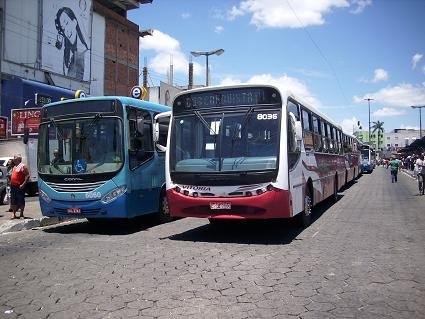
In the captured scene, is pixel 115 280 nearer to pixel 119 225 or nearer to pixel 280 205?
pixel 280 205

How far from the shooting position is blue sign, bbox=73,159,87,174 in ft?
31.5

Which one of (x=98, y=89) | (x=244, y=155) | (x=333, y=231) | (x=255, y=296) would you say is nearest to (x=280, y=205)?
(x=244, y=155)

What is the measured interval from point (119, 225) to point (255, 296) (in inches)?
270

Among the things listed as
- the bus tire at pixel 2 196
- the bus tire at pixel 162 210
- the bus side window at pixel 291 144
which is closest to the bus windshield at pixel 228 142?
the bus side window at pixel 291 144

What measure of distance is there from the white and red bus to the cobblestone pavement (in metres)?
0.75

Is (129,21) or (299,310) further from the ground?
(129,21)

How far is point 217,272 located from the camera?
6109 mm

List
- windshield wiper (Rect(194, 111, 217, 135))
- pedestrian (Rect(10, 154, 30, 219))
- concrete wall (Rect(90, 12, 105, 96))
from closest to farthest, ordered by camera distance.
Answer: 1. windshield wiper (Rect(194, 111, 217, 135))
2. pedestrian (Rect(10, 154, 30, 219))
3. concrete wall (Rect(90, 12, 105, 96))

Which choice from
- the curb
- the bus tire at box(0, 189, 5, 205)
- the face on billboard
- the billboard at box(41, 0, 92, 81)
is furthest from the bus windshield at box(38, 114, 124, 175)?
the face on billboard

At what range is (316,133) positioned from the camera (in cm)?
1228

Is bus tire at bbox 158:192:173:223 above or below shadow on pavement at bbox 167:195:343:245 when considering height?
above

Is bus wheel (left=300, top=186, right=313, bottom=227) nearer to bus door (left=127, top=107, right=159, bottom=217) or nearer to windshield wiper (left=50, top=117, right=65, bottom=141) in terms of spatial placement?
bus door (left=127, top=107, right=159, bottom=217)

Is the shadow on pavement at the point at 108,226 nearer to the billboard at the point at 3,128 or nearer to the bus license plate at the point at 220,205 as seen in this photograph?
the bus license plate at the point at 220,205

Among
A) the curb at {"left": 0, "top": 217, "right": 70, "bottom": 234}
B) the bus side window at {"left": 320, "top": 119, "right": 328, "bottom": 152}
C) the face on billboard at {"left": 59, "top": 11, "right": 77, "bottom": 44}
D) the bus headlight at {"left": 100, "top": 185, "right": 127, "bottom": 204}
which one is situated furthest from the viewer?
the face on billboard at {"left": 59, "top": 11, "right": 77, "bottom": 44}
